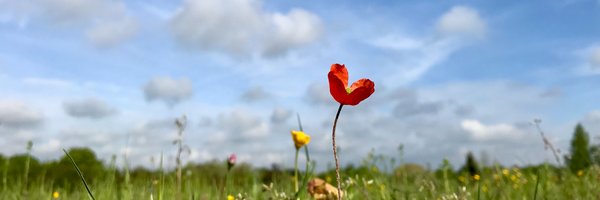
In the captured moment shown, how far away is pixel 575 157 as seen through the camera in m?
10.3

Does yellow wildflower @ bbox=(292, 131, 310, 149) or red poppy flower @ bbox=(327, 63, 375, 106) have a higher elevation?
yellow wildflower @ bbox=(292, 131, 310, 149)

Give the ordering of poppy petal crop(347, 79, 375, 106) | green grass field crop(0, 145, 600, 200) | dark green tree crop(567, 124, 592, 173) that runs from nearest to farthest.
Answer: poppy petal crop(347, 79, 375, 106) < green grass field crop(0, 145, 600, 200) < dark green tree crop(567, 124, 592, 173)

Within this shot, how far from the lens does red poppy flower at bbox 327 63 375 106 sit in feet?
5.73

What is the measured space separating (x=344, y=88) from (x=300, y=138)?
1281mm

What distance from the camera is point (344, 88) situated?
68.9 inches

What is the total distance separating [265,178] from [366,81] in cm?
868

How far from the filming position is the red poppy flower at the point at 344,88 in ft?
5.73

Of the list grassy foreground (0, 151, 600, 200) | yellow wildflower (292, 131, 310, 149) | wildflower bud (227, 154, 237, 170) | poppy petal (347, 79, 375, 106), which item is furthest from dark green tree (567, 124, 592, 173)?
poppy petal (347, 79, 375, 106)

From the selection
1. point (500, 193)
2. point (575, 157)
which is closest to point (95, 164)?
point (500, 193)

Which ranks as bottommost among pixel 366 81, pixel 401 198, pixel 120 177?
pixel 401 198

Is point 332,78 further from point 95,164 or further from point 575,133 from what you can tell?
point 575,133

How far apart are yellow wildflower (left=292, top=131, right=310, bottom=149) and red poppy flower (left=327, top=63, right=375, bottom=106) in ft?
3.97

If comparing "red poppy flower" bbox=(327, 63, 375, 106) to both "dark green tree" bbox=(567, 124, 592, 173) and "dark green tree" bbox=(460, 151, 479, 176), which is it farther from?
"dark green tree" bbox=(567, 124, 592, 173)

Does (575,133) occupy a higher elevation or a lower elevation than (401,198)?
higher
